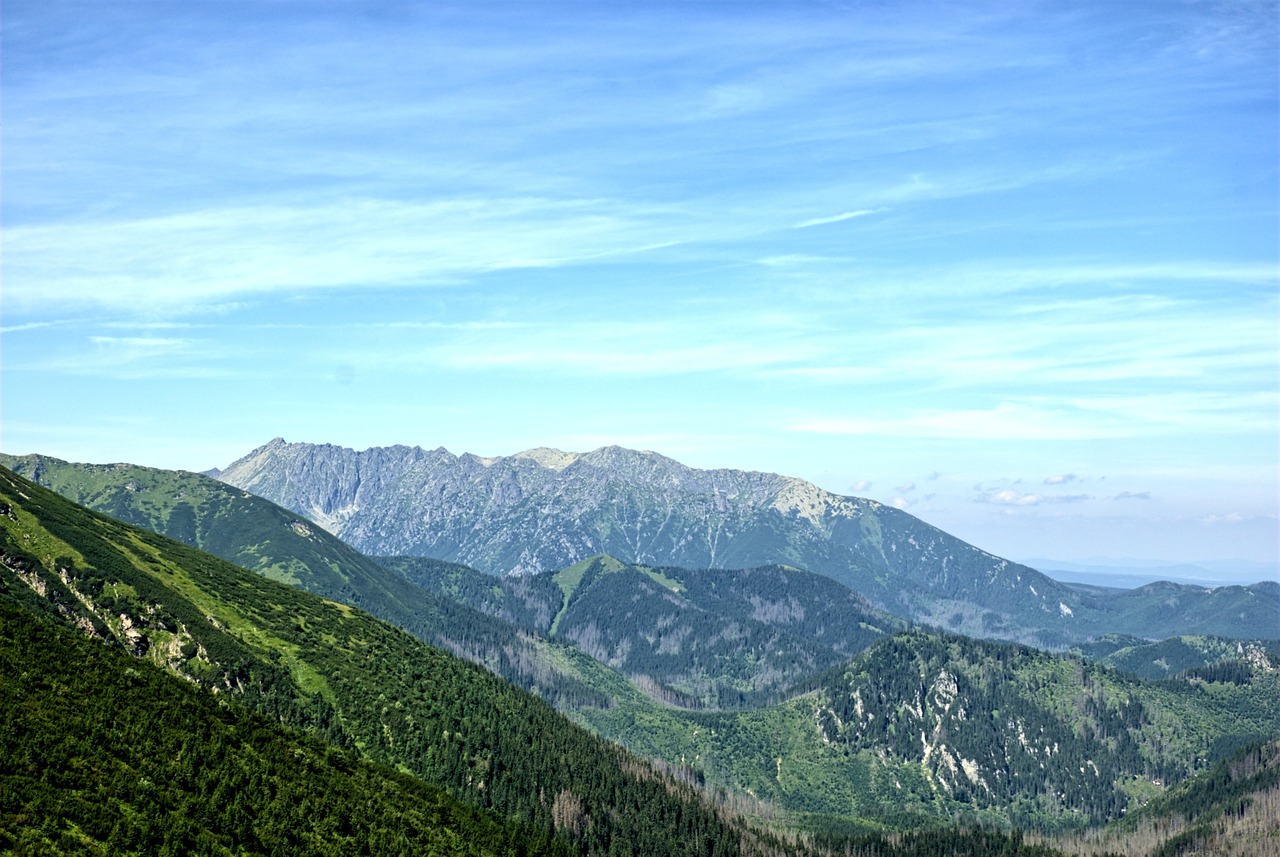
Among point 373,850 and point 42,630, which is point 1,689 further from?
point 373,850

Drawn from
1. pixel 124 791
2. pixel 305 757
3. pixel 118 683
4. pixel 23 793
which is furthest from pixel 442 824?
pixel 23 793

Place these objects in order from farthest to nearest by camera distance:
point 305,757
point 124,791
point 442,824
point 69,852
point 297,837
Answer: point 442,824 < point 305,757 < point 297,837 < point 124,791 < point 69,852

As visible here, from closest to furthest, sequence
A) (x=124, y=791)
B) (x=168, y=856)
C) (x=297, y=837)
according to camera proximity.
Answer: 1. (x=168, y=856)
2. (x=124, y=791)
3. (x=297, y=837)

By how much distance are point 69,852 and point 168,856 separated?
13.8 metres

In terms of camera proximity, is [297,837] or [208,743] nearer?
[297,837]

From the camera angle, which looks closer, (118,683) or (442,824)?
(118,683)

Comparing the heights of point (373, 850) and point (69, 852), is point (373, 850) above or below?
below

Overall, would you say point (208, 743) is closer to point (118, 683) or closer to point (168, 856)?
point (118, 683)

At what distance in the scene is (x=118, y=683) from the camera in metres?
156

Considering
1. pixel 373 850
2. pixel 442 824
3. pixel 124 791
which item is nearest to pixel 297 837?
pixel 373 850

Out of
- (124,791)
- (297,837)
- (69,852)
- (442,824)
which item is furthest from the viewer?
(442,824)

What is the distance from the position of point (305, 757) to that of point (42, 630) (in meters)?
49.4

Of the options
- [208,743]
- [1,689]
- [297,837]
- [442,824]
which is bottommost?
[442,824]

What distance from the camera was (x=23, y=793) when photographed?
106750 millimetres
